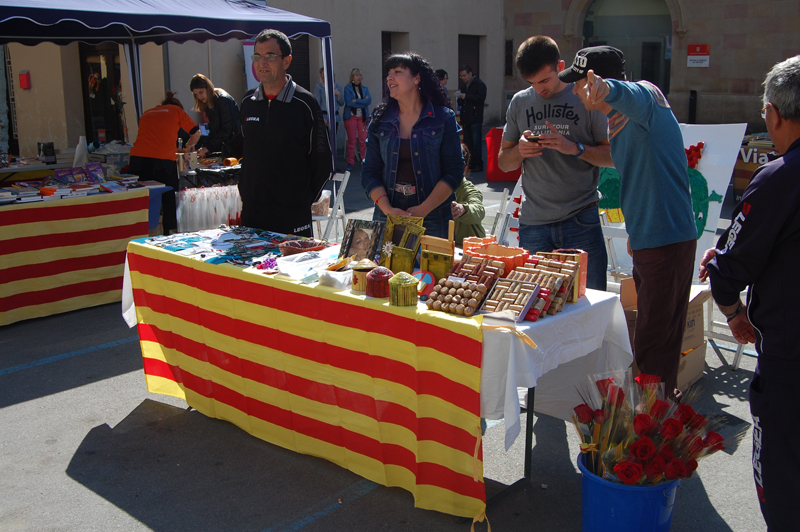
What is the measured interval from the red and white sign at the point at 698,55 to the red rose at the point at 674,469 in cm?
1696

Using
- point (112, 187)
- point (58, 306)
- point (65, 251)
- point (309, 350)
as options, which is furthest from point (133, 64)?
point (309, 350)

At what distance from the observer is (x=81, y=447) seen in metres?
3.56

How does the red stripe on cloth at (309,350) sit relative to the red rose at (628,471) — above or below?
above

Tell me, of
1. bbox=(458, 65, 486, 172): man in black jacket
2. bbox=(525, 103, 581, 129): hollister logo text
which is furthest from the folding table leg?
bbox=(458, 65, 486, 172): man in black jacket

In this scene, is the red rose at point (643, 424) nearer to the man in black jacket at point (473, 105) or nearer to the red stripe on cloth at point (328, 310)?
the red stripe on cloth at point (328, 310)

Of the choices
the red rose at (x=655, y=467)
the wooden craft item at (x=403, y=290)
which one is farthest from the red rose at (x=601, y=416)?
the wooden craft item at (x=403, y=290)

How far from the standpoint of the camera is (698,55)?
17.2 m

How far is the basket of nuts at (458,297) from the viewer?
2639 mm

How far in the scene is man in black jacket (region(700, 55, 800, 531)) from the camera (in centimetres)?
197

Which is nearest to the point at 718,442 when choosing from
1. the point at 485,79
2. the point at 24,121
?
the point at 24,121

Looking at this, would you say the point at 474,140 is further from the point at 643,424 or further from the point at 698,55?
the point at 643,424

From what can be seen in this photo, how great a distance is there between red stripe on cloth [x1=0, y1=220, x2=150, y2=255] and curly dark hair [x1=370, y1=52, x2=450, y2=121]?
9.86 feet

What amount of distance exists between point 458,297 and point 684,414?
2.91 feet

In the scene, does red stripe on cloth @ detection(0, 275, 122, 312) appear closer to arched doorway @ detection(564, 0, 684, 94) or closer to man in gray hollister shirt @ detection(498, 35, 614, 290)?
man in gray hollister shirt @ detection(498, 35, 614, 290)
